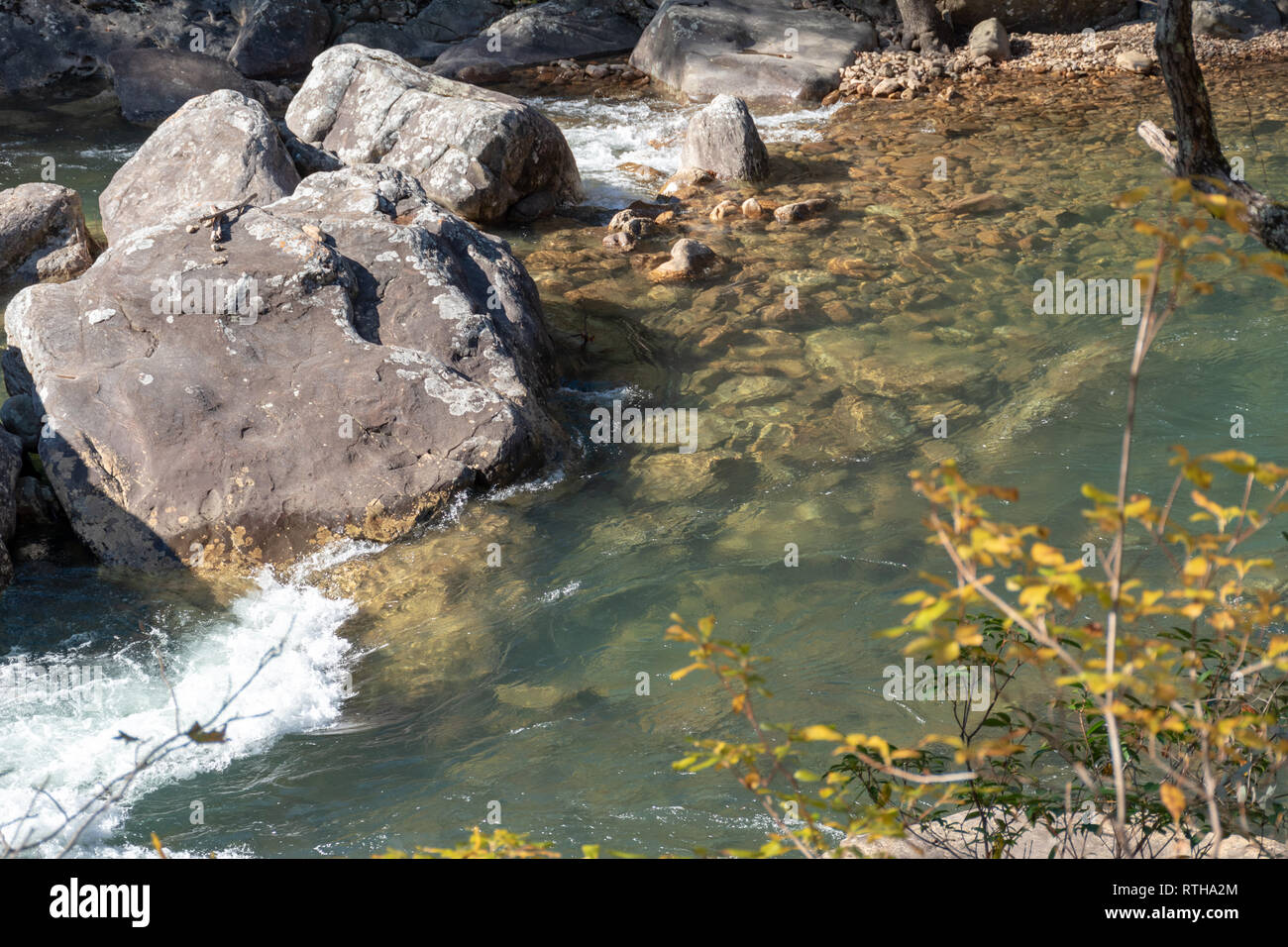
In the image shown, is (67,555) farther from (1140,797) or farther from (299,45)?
(299,45)

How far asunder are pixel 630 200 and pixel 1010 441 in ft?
18.1

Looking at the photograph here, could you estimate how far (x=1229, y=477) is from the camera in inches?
228

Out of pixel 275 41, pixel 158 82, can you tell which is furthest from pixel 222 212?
pixel 275 41

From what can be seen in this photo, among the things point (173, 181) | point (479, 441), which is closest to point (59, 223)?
point (173, 181)

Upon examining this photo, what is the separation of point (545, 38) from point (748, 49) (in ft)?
11.2

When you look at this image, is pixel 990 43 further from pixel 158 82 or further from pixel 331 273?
pixel 331 273

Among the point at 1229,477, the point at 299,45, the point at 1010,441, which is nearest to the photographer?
the point at 1229,477

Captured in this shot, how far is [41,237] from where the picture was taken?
8961 millimetres

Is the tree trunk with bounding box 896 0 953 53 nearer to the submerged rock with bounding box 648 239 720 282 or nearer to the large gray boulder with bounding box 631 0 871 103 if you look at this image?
the large gray boulder with bounding box 631 0 871 103

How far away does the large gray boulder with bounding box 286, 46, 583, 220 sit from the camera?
9.62 meters

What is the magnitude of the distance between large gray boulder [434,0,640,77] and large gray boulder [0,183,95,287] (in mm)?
7214

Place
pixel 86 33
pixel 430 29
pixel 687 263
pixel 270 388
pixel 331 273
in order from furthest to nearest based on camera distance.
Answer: pixel 430 29
pixel 86 33
pixel 687 263
pixel 331 273
pixel 270 388

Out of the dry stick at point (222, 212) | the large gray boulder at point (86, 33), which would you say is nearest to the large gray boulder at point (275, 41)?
the large gray boulder at point (86, 33)

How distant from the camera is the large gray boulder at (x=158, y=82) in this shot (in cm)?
1285
